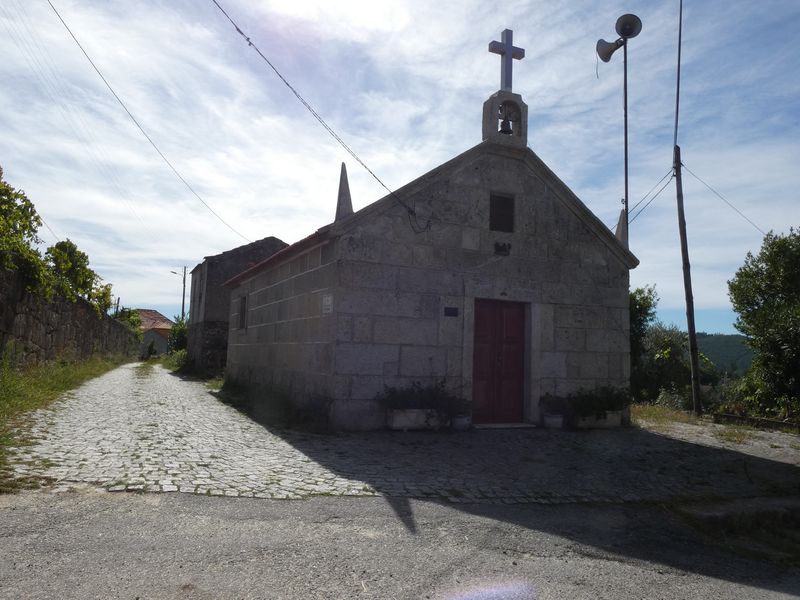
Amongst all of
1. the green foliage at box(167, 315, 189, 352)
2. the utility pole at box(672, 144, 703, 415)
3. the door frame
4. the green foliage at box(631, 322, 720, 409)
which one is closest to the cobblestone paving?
the door frame

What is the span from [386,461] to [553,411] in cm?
433

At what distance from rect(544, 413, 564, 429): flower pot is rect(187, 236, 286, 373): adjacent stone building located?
16.6 meters

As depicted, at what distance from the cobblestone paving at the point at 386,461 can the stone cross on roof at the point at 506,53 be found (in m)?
6.18

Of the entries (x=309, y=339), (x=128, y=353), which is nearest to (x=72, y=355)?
(x=309, y=339)

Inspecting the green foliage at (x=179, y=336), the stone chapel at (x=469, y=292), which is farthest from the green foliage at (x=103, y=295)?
the stone chapel at (x=469, y=292)

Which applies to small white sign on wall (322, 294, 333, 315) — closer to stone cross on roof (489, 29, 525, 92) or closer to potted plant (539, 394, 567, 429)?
potted plant (539, 394, 567, 429)

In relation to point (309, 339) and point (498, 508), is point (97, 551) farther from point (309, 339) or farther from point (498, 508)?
point (309, 339)

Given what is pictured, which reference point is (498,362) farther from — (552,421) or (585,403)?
(585,403)

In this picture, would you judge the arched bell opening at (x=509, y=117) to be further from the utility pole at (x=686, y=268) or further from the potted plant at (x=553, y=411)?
the utility pole at (x=686, y=268)

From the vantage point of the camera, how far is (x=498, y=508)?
529 centimetres

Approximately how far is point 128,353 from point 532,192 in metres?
32.0

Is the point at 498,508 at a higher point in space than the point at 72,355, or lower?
lower

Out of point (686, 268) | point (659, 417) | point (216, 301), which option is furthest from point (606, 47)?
point (216, 301)

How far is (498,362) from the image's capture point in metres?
10.1
